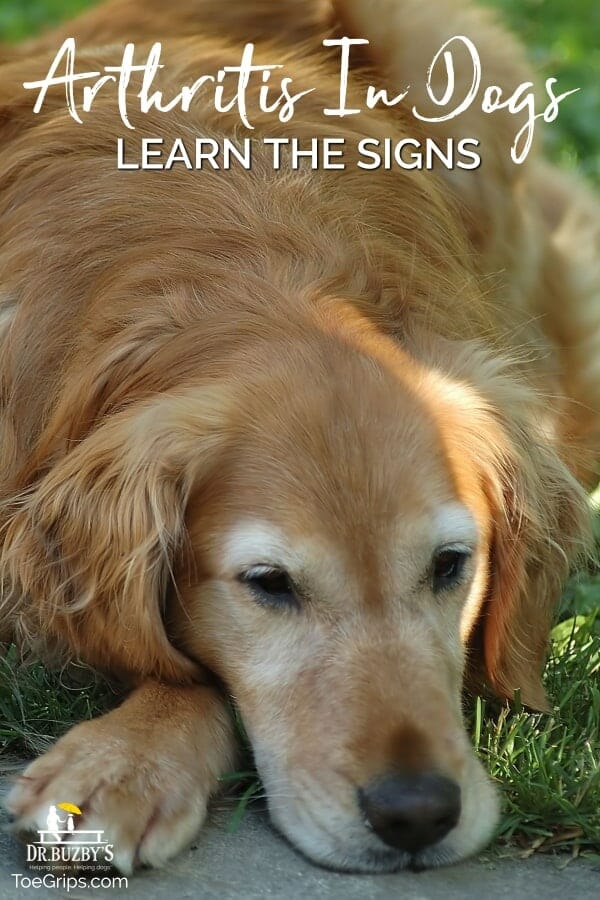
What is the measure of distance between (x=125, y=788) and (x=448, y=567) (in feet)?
2.80

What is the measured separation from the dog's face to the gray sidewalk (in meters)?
0.04

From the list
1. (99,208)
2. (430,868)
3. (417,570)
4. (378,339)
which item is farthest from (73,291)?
(430,868)

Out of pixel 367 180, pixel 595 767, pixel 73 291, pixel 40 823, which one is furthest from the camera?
pixel 367 180

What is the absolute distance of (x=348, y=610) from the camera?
111 inches

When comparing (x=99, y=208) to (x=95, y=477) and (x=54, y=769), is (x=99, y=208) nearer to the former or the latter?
(x=95, y=477)

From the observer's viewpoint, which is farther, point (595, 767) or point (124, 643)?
point (124, 643)

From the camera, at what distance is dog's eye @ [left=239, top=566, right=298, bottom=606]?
2.85 meters

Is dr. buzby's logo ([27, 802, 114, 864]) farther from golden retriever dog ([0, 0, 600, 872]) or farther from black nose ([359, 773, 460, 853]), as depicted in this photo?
black nose ([359, 773, 460, 853])

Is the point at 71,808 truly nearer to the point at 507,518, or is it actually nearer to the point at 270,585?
the point at 270,585

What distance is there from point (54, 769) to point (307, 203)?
156 centimetres

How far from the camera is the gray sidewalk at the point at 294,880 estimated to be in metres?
2.48

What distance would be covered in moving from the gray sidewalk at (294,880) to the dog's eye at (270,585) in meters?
0.49

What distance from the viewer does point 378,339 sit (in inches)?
126

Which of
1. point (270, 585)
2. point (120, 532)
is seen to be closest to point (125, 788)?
point (270, 585)
